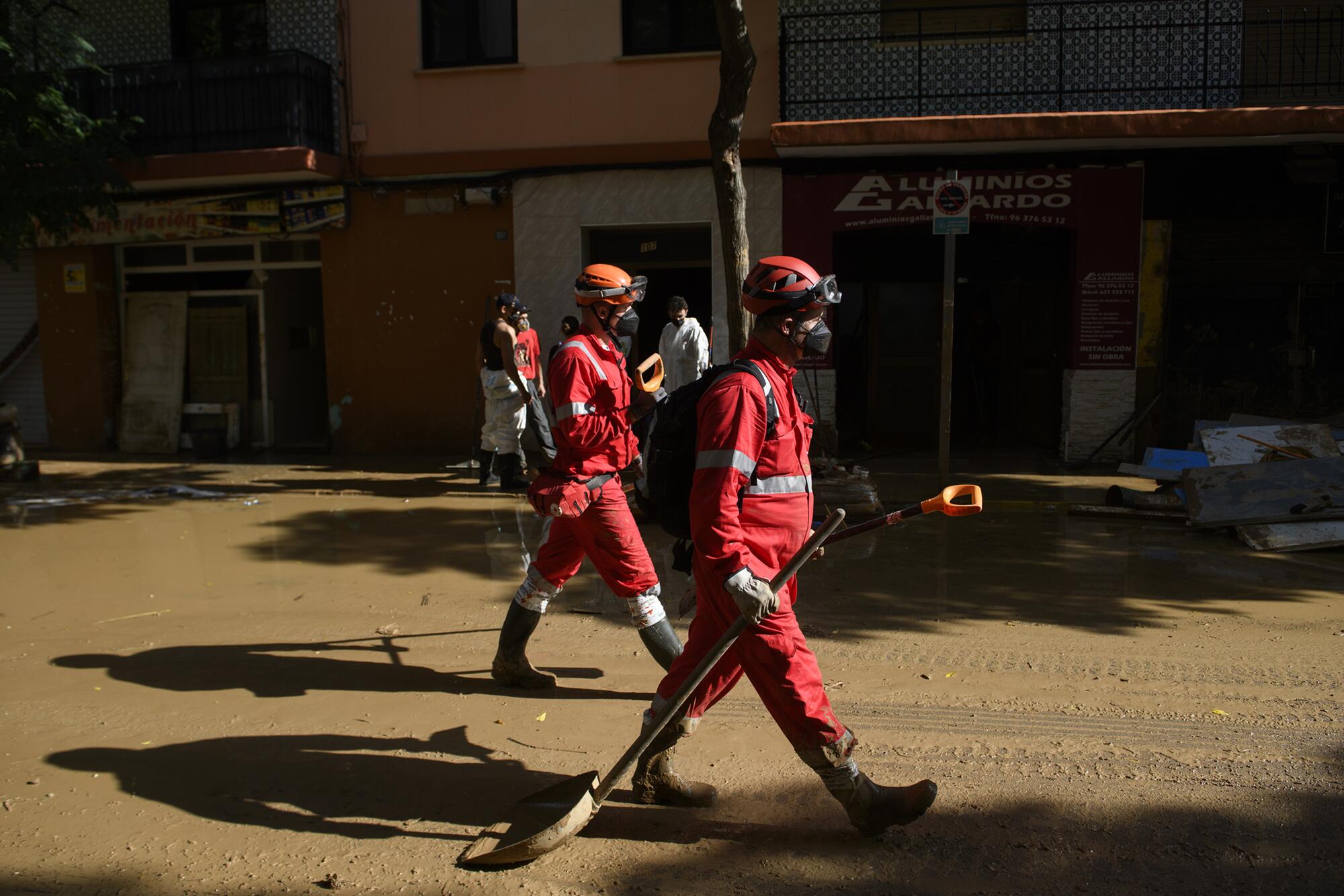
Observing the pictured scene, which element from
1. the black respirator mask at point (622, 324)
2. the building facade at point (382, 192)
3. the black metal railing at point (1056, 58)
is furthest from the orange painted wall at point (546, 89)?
the black respirator mask at point (622, 324)

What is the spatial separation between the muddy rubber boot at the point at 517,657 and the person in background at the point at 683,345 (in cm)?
542

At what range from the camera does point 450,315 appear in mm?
13164

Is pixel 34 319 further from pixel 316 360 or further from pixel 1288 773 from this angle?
pixel 1288 773

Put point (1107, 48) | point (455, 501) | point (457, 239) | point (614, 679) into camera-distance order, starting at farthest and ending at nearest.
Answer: point (457, 239), point (1107, 48), point (455, 501), point (614, 679)

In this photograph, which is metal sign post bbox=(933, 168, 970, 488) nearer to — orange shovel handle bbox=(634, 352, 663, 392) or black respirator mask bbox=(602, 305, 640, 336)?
orange shovel handle bbox=(634, 352, 663, 392)

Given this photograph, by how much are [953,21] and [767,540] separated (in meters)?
11.1

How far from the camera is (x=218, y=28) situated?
559 inches

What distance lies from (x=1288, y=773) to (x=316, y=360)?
45.6 ft

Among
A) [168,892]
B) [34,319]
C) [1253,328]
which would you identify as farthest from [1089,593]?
[34,319]

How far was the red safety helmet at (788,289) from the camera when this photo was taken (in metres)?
3.32

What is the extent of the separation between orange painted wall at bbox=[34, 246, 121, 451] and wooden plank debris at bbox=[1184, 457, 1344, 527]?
13429 mm

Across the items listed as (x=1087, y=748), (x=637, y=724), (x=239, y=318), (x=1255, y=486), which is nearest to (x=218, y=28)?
(x=239, y=318)

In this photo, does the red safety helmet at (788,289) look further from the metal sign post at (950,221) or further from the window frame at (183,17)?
the window frame at (183,17)

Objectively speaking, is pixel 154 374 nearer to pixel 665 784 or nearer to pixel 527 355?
pixel 527 355
